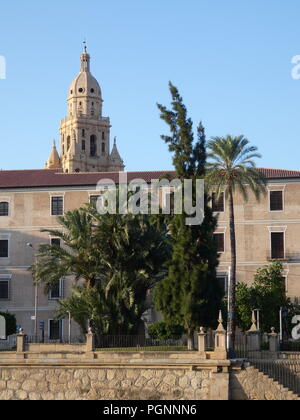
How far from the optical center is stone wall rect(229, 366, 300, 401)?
41844 mm

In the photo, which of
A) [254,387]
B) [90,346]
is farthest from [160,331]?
[254,387]

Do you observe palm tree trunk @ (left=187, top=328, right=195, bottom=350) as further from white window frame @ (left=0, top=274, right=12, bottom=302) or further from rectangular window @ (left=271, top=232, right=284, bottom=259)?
white window frame @ (left=0, top=274, right=12, bottom=302)

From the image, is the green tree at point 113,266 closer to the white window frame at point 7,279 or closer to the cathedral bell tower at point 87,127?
the white window frame at point 7,279

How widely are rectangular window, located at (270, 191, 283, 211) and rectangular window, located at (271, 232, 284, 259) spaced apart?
1.75 m

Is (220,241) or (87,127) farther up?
(87,127)

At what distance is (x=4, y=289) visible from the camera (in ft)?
228

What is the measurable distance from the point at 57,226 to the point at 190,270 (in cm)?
2422

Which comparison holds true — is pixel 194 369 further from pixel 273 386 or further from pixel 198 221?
pixel 198 221

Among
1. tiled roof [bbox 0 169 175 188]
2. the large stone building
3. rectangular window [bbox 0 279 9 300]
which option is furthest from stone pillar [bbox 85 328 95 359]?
tiled roof [bbox 0 169 175 188]

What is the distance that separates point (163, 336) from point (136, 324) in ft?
26.0

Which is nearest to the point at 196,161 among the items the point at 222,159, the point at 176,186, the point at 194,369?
the point at 176,186

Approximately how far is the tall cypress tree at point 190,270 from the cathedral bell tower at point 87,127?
3731 inches

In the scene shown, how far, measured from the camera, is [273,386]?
41.9 meters

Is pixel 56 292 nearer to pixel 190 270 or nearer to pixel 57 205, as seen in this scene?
pixel 57 205
